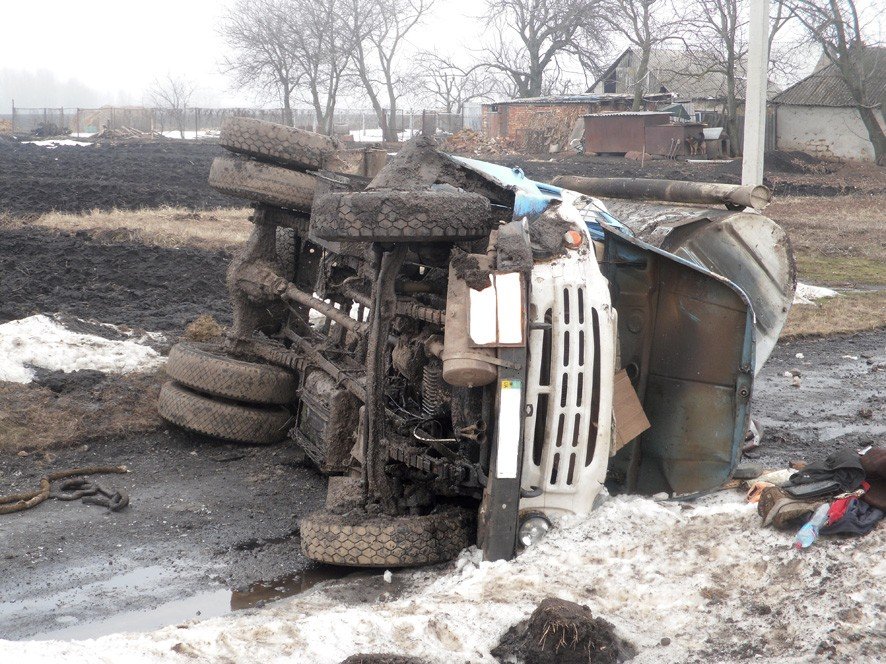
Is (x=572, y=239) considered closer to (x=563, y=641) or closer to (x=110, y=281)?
(x=563, y=641)

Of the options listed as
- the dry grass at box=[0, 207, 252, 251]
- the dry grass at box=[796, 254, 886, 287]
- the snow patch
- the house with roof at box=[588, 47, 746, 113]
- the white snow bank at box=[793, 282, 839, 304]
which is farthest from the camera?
the snow patch

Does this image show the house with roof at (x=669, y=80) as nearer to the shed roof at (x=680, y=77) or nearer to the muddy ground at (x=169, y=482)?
the shed roof at (x=680, y=77)

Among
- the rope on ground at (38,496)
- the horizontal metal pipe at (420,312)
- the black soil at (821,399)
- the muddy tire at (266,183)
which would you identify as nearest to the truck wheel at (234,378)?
the rope on ground at (38,496)

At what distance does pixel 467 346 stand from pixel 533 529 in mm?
899

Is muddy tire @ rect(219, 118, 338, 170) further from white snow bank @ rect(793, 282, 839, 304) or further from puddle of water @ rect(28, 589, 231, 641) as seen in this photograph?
white snow bank @ rect(793, 282, 839, 304)

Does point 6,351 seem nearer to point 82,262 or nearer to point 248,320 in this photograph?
point 248,320

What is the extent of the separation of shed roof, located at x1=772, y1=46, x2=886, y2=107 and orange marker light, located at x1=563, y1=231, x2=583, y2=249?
3864cm

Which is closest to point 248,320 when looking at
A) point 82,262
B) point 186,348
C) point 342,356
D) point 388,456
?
point 186,348

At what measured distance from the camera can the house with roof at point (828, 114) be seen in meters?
41.9

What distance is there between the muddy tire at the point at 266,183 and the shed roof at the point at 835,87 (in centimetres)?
3760

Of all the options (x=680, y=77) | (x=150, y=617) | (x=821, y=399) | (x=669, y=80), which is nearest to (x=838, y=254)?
(x=821, y=399)

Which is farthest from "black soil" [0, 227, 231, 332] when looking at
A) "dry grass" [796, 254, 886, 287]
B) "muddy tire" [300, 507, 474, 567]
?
"dry grass" [796, 254, 886, 287]

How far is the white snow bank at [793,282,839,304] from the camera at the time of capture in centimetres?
1210

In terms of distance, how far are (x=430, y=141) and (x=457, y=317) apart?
1778mm
